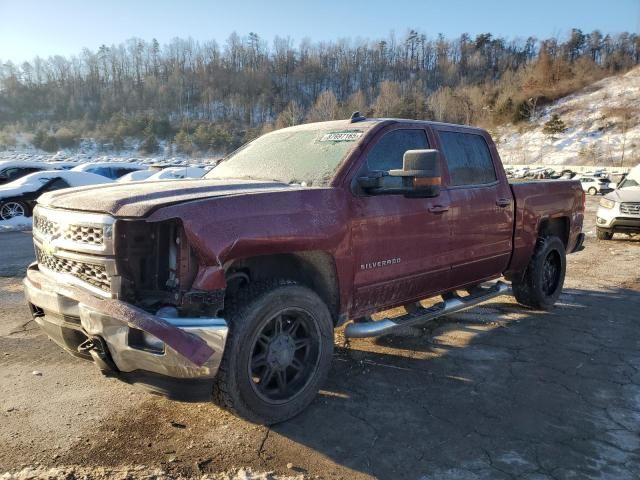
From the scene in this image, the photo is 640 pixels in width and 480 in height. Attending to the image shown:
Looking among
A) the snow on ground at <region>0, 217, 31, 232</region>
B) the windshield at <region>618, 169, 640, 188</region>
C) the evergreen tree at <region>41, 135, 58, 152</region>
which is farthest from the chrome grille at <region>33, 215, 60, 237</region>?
the evergreen tree at <region>41, 135, 58, 152</region>

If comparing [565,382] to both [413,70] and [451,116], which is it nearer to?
[451,116]

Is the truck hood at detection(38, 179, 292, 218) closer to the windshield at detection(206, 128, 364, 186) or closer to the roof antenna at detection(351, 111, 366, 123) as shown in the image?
the windshield at detection(206, 128, 364, 186)

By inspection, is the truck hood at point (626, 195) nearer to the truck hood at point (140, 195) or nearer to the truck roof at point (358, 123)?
the truck roof at point (358, 123)

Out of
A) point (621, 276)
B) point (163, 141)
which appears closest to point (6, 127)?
point (163, 141)

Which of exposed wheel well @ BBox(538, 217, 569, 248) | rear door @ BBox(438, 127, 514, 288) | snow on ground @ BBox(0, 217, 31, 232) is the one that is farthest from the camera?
snow on ground @ BBox(0, 217, 31, 232)

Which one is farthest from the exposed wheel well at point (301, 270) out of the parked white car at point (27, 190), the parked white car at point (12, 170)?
the parked white car at point (12, 170)

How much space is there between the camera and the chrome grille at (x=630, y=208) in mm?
11148

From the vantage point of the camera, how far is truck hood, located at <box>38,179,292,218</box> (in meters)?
2.77

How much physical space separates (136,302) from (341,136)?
203cm

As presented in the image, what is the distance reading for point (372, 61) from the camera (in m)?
132

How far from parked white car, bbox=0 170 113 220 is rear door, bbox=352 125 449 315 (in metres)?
11.3

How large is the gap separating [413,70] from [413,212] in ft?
444

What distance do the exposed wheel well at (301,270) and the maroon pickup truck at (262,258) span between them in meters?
0.01

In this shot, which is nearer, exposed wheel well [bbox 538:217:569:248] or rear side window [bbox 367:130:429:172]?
rear side window [bbox 367:130:429:172]
